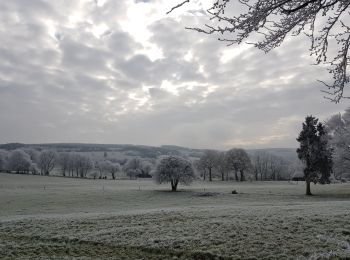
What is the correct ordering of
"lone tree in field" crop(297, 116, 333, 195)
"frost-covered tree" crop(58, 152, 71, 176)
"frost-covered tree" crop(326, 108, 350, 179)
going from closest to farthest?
1. "frost-covered tree" crop(326, 108, 350, 179)
2. "lone tree in field" crop(297, 116, 333, 195)
3. "frost-covered tree" crop(58, 152, 71, 176)

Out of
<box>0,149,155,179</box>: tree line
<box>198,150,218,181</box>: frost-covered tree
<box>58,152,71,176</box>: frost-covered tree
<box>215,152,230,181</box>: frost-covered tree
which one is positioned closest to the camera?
<box>215,152,230,181</box>: frost-covered tree

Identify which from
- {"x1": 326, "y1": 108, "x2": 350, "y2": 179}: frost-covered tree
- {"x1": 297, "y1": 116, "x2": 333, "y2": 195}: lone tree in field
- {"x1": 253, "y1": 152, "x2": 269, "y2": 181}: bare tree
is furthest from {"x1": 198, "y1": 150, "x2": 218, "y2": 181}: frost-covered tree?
{"x1": 326, "y1": 108, "x2": 350, "y2": 179}: frost-covered tree

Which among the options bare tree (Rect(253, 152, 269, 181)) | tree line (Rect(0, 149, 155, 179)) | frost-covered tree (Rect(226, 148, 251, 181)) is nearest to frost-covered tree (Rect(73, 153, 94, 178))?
tree line (Rect(0, 149, 155, 179))

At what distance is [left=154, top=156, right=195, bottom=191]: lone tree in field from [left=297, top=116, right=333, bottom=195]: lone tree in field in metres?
19.6

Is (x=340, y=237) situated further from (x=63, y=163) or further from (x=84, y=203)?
(x=63, y=163)

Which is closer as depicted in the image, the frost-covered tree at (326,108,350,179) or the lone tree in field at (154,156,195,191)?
the frost-covered tree at (326,108,350,179)

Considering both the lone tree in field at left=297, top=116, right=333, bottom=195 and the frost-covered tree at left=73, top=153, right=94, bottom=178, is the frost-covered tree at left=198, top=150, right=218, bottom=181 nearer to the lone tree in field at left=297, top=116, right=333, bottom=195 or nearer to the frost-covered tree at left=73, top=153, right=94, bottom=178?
the frost-covered tree at left=73, top=153, right=94, bottom=178

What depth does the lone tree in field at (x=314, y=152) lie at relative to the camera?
53.6 meters

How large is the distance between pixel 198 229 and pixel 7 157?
458ft

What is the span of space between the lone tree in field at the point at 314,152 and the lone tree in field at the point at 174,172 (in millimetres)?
19635

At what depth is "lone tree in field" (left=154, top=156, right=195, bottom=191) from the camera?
213ft

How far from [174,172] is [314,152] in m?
23.6

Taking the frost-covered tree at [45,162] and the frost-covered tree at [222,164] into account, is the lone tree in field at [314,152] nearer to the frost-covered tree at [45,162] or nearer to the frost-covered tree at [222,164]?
the frost-covered tree at [222,164]

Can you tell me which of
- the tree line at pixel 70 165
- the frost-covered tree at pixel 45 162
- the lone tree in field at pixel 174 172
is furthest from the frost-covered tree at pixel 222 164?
the frost-covered tree at pixel 45 162
